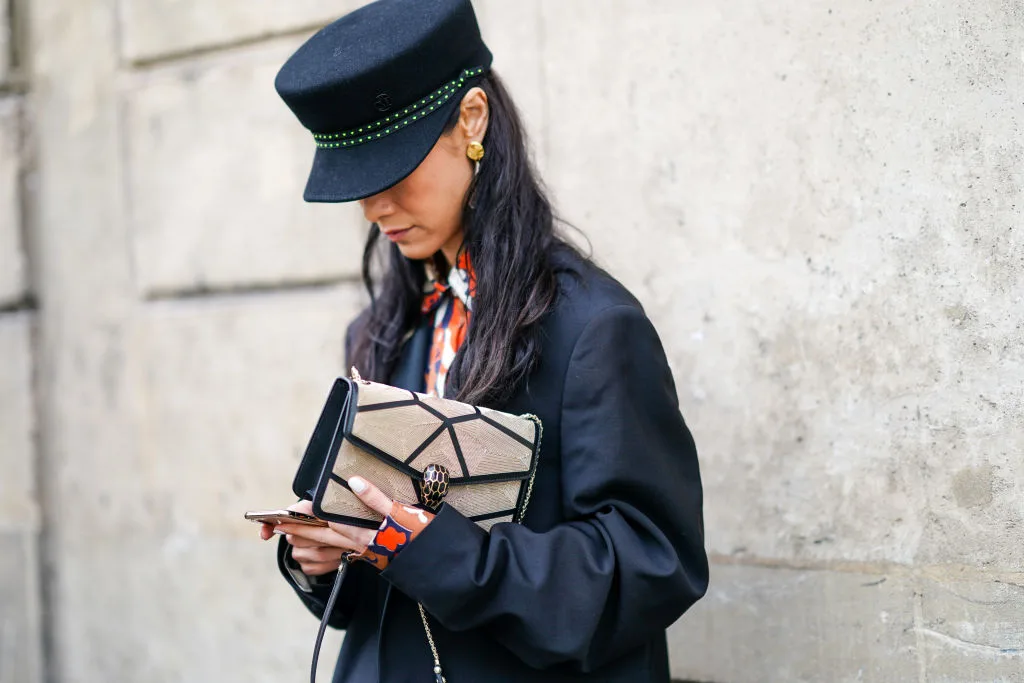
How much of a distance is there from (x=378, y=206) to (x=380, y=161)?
9 centimetres

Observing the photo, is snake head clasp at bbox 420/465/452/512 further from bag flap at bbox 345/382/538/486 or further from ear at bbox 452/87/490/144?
ear at bbox 452/87/490/144

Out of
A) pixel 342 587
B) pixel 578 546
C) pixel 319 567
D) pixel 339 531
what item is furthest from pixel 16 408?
pixel 578 546

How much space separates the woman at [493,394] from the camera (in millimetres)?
1576

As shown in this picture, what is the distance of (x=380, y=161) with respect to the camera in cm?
176

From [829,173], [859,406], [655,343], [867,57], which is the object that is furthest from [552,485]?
[867,57]

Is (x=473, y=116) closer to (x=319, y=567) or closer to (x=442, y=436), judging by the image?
(x=442, y=436)

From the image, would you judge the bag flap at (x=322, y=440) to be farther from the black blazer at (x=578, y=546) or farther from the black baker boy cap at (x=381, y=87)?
the black baker boy cap at (x=381, y=87)

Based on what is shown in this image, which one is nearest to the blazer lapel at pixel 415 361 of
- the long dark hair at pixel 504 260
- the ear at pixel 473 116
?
the long dark hair at pixel 504 260

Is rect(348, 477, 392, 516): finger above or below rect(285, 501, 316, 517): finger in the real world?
above

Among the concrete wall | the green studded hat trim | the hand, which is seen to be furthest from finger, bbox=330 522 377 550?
the concrete wall

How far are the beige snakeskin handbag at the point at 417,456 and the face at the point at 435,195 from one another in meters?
0.37

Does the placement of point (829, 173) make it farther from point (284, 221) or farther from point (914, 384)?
point (284, 221)

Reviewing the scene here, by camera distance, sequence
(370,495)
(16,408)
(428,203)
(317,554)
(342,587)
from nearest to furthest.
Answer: (370,495) → (317,554) → (428,203) → (342,587) → (16,408)

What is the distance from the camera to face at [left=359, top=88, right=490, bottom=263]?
1.80 meters
